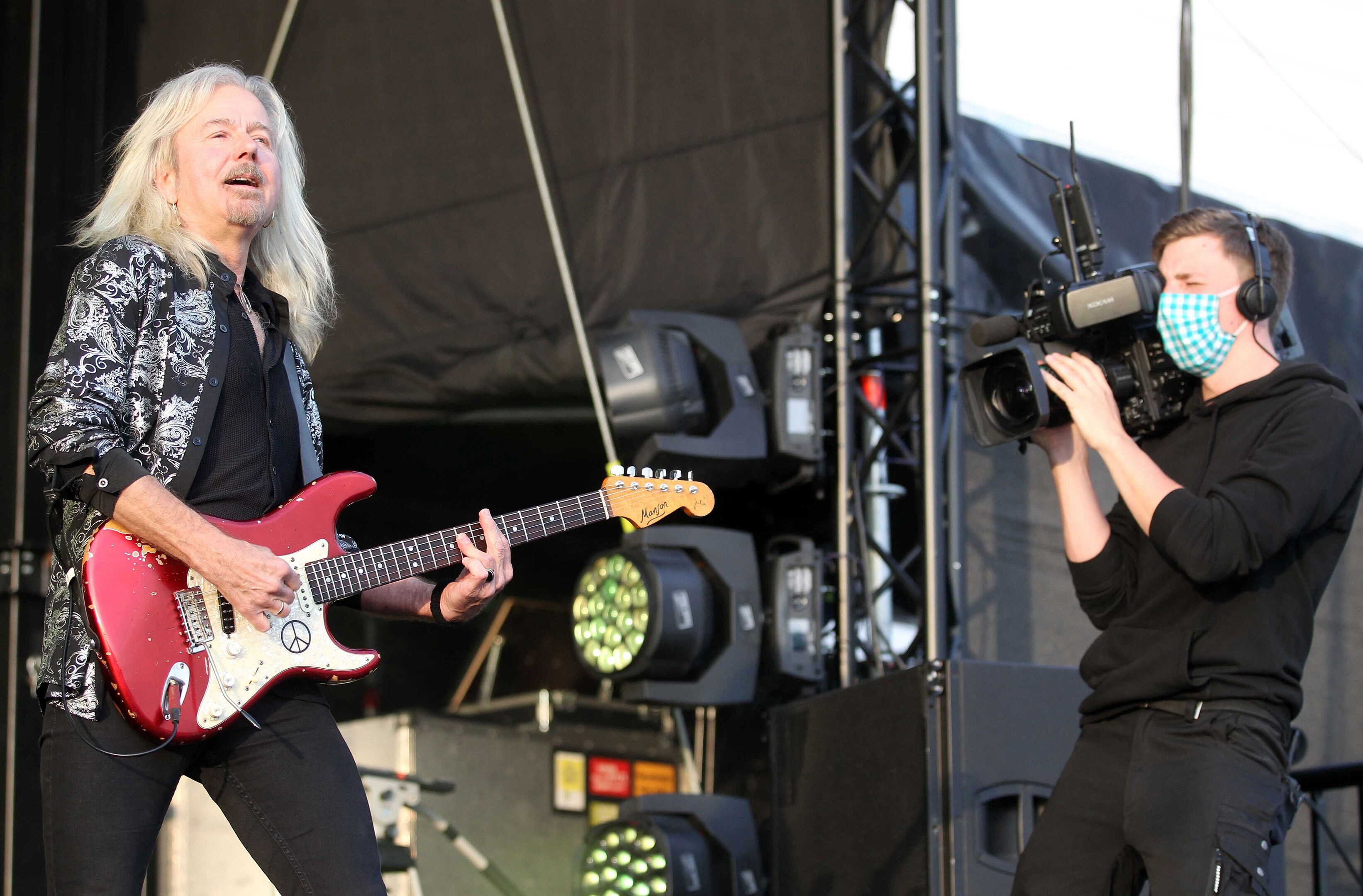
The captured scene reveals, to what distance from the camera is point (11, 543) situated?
15.5ft

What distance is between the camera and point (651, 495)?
2.77 m

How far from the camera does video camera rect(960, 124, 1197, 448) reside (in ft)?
8.61

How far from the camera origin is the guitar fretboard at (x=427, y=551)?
2.32 metres

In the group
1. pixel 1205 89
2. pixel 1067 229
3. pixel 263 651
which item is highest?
pixel 1205 89

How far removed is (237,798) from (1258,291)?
190 centimetres

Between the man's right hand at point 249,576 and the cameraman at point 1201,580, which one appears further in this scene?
the cameraman at point 1201,580

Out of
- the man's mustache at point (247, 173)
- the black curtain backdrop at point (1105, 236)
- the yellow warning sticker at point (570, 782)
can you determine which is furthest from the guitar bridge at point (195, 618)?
the yellow warning sticker at point (570, 782)

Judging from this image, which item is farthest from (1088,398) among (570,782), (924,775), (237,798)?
(570,782)

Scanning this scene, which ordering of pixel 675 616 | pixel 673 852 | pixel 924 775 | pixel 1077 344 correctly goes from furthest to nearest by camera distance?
pixel 675 616 < pixel 673 852 < pixel 924 775 < pixel 1077 344

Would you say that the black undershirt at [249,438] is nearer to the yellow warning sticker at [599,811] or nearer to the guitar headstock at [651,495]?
the guitar headstock at [651,495]

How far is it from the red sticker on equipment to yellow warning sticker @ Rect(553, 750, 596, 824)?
0.03 m

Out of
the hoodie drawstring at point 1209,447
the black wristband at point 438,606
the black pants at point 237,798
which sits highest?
the hoodie drawstring at point 1209,447

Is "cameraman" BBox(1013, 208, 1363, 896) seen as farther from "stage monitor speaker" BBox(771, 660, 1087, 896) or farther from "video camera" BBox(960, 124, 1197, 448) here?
"stage monitor speaker" BBox(771, 660, 1087, 896)

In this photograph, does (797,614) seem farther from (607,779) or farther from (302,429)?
(302,429)
